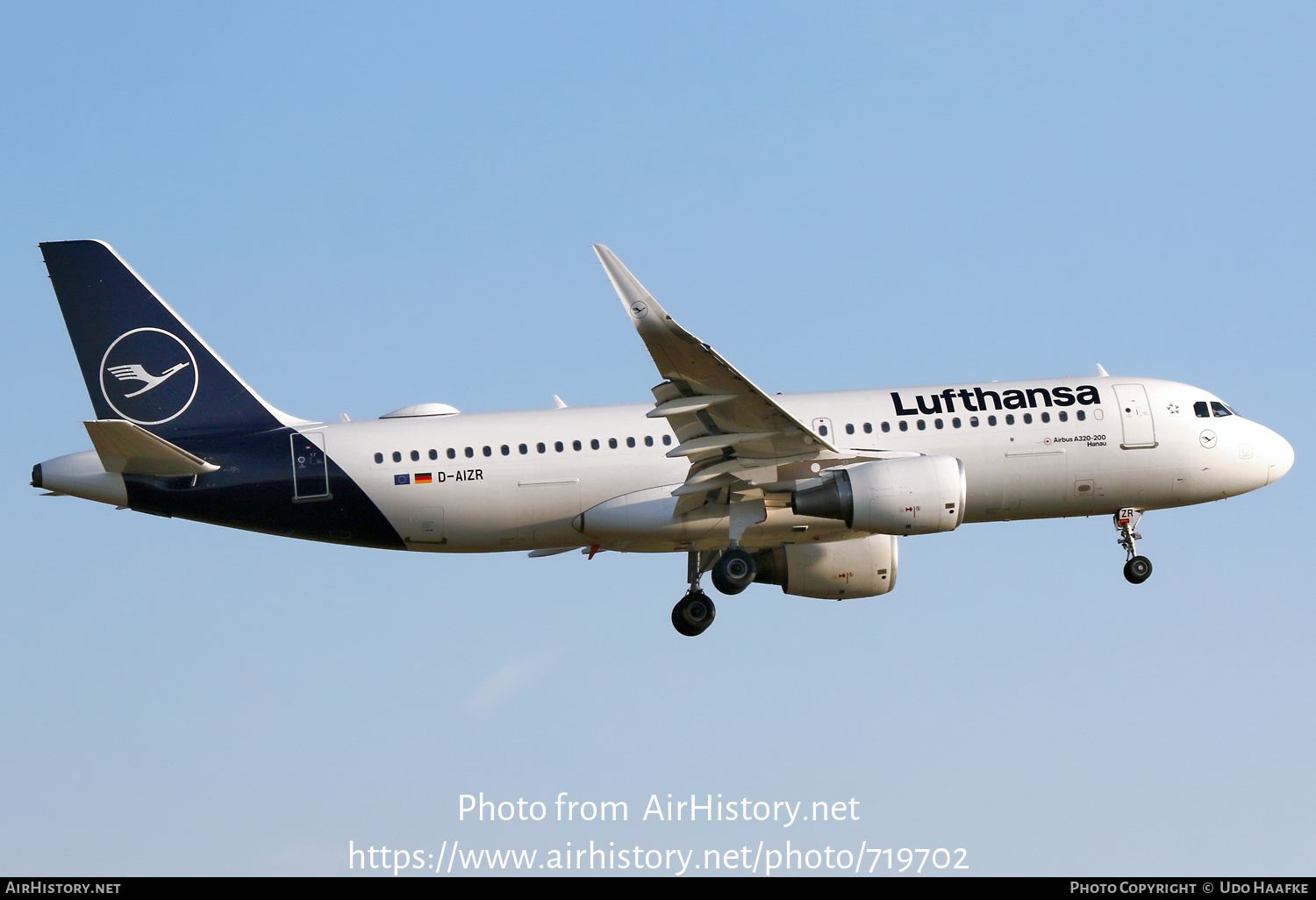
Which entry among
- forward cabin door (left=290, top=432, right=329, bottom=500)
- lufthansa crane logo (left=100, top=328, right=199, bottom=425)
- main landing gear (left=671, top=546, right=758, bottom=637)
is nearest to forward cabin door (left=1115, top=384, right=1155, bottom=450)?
main landing gear (left=671, top=546, right=758, bottom=637)

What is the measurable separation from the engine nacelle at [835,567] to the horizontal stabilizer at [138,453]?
14638mm

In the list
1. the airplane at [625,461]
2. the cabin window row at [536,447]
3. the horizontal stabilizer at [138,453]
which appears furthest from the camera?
the cabin window row at [536,447]

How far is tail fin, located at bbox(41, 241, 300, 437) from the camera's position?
36.5 meters

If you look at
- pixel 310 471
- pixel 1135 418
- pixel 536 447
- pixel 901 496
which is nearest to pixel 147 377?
pixel 310 471

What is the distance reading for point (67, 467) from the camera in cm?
3456

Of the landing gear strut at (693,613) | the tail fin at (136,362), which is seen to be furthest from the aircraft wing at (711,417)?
the tail fin at (136,362)

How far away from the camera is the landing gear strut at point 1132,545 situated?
1508 inches

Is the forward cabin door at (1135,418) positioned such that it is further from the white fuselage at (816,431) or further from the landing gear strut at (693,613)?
the landing gear strut at (693,613)

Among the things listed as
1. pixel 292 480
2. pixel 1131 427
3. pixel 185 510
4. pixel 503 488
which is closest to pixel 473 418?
pixel 503 488

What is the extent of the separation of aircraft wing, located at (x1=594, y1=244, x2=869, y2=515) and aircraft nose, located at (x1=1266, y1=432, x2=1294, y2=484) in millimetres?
11739

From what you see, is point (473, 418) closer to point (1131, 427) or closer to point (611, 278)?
point (611, 278)

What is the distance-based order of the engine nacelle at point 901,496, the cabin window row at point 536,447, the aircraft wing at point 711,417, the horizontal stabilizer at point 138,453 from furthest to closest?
the cabin window row at point 536,447 < the engine nacelle at point 901,496 < the horizontal stabilizer at point 138,453 < the aircraft wing at point 711,417

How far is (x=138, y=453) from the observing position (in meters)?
34.0

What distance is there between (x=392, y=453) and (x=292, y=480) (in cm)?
243
